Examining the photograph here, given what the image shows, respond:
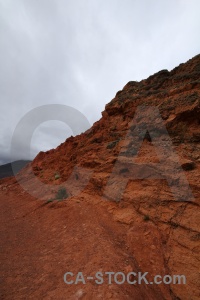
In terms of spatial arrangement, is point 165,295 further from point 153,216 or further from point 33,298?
point 33,298

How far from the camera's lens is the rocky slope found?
4.14m

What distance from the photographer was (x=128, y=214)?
6.49 meters

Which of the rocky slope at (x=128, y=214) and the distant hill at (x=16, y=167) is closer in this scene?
the rocky slope at (x=128, y=214)

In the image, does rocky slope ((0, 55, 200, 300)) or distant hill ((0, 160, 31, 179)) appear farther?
distant hill ((0, 160, 31, 179))

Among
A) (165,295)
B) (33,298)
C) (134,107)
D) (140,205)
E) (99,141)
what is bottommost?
(165,295)

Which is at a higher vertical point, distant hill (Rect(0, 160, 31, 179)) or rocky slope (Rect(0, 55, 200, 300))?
distant hill (Rect(0, 160, 31, 179))

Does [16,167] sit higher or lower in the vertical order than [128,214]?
higher

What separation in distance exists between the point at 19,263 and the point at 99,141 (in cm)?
796

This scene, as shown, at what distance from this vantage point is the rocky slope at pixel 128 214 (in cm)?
414

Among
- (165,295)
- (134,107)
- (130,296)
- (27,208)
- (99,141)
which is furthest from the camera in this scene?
(99,141)

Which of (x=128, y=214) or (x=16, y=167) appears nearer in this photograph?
(x=128, y=214)

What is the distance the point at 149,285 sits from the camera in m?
4.12

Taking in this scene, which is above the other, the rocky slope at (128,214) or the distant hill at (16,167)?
the distant hill at (16,167)

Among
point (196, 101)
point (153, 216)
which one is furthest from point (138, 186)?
point (196, 101)
